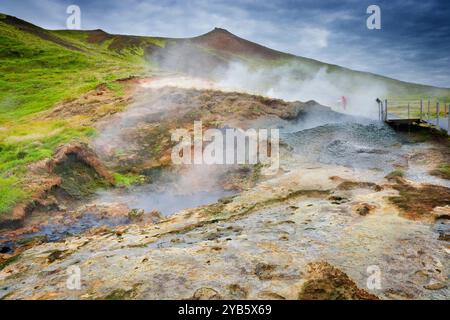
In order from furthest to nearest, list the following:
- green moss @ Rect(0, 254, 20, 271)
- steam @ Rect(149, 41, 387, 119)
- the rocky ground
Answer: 1. steam @ Rect(149, 41, 387, 119)
2. green moss @ Rect(0, 254, 20, 271)
3. the rocky ground

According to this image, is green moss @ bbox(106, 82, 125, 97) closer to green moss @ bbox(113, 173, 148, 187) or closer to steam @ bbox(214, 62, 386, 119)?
green moss @ bbox(113, 173, 148, 187)

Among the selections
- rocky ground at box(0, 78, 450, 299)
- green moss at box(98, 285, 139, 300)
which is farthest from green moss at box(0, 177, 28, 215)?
green moss at box(98, 285, 139, 300)

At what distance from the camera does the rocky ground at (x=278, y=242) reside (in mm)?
6863

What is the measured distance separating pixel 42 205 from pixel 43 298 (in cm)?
750

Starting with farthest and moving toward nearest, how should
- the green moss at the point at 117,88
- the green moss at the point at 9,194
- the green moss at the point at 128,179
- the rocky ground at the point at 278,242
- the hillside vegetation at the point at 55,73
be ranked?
the green moss at the point at 117,88 < the hillside vegetation at the point at 55,73 < the green moss at the point at 128,179 < the green moss at the point at 9,194 < the rocky ground at the point at 278,242

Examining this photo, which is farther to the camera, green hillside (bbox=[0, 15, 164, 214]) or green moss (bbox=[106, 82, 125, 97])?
green moss (bbox=[106, 82, 125, 97])

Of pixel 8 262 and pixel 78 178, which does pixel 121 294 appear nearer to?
pixel 8 262

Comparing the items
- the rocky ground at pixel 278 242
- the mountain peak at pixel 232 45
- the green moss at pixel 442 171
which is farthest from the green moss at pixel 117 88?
the mountain peak at pixel 232 45

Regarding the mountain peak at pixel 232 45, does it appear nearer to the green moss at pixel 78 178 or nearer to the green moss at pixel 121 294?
the green moss at pixel 78 178

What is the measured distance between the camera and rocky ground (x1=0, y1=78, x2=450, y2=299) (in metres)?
6.86

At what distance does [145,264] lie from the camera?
25.8 feet

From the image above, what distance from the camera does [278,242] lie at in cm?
877

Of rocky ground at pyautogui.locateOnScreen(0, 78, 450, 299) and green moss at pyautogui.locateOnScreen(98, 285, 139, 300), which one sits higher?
rocky ground at pyautogui.locateOnScreen(0, 78, 450, 299)

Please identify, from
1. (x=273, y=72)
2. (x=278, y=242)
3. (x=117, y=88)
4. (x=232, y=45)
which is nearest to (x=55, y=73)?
(x=117, y=88)
